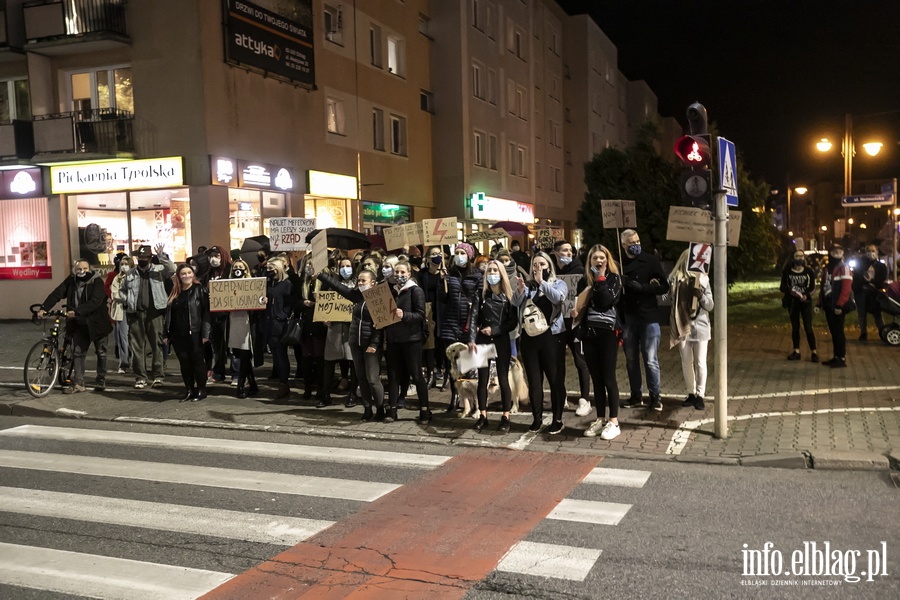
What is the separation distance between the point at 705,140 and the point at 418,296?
3515mm

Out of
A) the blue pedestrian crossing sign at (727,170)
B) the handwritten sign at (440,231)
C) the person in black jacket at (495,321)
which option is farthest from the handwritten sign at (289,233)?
the blue pedestrian crossing sign at (727,170)

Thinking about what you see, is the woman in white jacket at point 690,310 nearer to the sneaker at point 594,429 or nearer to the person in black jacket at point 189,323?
the sneaker at point 594,429

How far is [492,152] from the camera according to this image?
37188 millimetres

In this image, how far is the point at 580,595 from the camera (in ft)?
15.4

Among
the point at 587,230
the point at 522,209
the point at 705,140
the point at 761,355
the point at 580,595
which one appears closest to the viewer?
the point at 580,595

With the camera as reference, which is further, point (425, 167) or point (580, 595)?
point (425, 167)

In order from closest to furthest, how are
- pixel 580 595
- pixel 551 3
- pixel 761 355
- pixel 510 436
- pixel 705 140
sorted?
1. pixel 580 595
2. pixel 705 140
3. pixel 510 436
4. pixel 761 355
5. pixel 551 3

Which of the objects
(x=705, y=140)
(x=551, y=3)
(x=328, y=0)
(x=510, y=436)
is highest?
(x=551, y=3)

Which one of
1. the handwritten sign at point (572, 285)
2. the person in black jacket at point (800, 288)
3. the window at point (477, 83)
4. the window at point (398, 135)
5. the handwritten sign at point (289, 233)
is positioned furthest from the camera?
the window at point (477, 83)

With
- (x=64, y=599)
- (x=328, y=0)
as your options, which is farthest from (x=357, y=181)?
(x=64, y=599)

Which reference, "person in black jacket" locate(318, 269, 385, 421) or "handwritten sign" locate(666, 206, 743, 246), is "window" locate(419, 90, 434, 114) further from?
"handwritten sign" locate(666, 206, 743, 246)

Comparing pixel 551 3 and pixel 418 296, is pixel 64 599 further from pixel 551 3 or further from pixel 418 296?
pixel 551 3

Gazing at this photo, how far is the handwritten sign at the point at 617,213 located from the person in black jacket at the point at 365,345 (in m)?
4.58

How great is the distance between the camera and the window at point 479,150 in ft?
114
